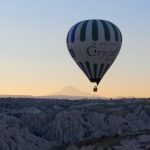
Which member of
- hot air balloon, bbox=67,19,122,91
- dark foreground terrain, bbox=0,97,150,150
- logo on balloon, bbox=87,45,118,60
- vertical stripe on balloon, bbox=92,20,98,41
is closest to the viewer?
dark foreground terrain, bbox=0,97,150,150

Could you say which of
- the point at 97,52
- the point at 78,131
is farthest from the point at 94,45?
the point at 78,131

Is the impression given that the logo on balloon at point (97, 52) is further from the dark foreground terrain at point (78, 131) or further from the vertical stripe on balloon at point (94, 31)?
the dark foreground terrain at point (78, 131)

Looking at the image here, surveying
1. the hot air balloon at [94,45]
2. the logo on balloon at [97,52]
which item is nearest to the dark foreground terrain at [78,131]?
the hot air balloon at [94,45]

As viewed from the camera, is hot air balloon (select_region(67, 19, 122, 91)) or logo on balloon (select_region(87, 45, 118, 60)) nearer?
hot air balloon (select_region(67, 19, 122, 91))

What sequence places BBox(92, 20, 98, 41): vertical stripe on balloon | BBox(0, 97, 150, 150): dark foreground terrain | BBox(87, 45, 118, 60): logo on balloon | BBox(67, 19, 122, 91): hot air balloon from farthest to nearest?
1. BBox(87, 45, 118, 60): logo on balloon
2. BBox(67, 19, 122, 91): hot air balloon
3. BBox(92, 20, 98, 41): vertical stripe on balloon
4. BBox(0, 97, 150, 150): dark foreground terrain

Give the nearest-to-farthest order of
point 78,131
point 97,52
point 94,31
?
1. point 94,31
2. point 97,52
3. point 78,131

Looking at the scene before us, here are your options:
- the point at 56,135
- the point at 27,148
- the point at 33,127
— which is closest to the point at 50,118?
the point at 33,127

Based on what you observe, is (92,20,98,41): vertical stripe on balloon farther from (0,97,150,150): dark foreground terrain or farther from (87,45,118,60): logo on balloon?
(0,97,150,150): dark foreground terrain

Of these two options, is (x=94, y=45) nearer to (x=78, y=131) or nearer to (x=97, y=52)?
(x=97, y=52)

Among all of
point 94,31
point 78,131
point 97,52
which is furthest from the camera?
point 78,131

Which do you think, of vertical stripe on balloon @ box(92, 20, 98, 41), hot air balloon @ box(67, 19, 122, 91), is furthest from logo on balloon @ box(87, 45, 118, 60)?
vertical stripe on balloon @ box(92, 20, 98, 41)
